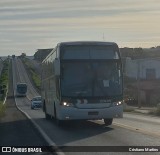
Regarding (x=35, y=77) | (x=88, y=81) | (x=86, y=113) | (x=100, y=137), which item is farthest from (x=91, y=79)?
(x=35, y=77)

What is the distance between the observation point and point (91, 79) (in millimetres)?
22516

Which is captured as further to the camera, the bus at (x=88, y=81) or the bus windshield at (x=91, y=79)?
the bus windshield at (x=91, y=79)

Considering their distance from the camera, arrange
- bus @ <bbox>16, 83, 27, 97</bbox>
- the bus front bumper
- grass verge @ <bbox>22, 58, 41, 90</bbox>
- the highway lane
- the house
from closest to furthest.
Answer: the highway lane < the bus front bumper < the house < bus @ <bbox>16, 83, 27, 97</bbox> < grass verge @ <bbox>22, 58, 41, 90</bbox>

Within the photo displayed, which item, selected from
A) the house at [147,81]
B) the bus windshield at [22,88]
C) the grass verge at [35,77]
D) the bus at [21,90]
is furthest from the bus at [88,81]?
the grass verge at [35,77]

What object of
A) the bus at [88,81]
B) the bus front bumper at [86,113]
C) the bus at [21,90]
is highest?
the bus at [88,81]

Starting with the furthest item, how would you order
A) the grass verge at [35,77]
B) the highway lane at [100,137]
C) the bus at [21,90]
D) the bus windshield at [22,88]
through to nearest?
the grass verge at [35,77], the bus at [21,90], the bus windshield at [22,88], the highway lane at [100,137]

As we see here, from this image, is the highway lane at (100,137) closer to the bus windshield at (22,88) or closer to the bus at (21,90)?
the bus windshield at (22,88)

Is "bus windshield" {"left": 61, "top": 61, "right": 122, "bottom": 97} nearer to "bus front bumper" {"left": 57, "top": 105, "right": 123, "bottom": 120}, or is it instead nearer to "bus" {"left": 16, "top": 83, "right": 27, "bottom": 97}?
"bus front bumper" {"left": 57, "top": 105, "right": 123, "bottom": 120}

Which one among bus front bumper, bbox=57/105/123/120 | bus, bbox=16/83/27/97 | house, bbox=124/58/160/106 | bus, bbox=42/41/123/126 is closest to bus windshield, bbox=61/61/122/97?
bus, bbox=42/41/123/126

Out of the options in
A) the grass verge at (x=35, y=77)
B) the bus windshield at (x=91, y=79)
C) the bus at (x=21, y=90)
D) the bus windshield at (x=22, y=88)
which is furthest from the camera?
the grass verge at (x=35, y=77)

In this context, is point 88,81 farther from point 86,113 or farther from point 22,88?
point 22,88

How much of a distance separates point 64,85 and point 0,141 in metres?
5.14

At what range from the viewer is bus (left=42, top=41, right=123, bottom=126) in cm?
2214

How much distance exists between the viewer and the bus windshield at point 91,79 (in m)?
22.3
